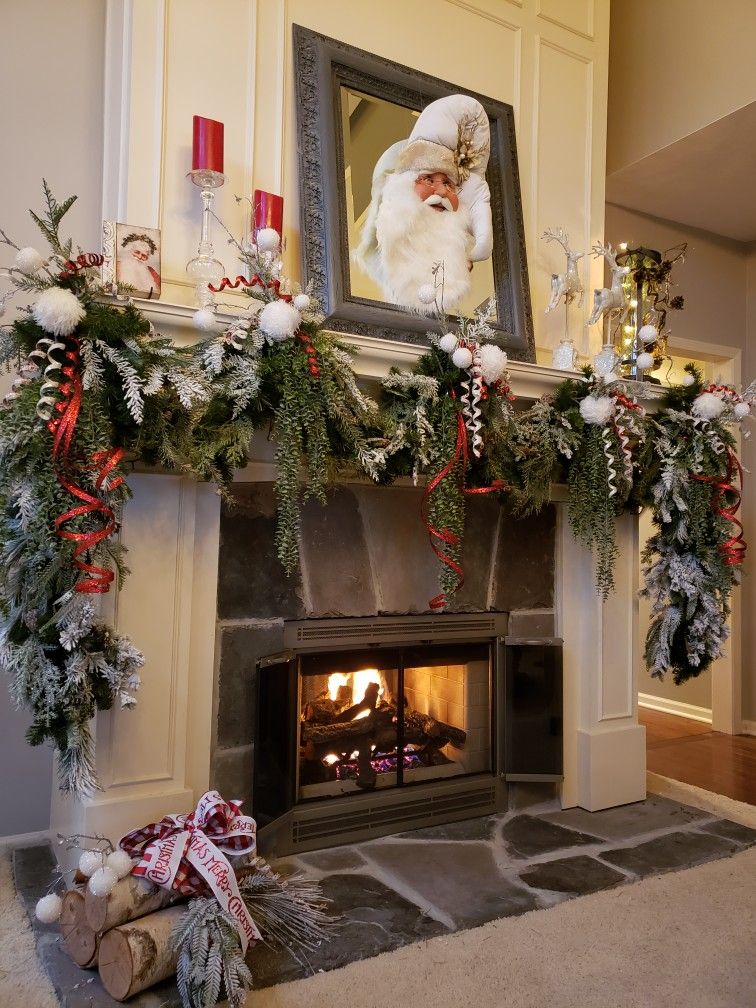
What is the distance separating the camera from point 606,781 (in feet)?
9.23

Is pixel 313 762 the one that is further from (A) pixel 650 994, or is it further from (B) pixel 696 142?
(B) pixel 696 142

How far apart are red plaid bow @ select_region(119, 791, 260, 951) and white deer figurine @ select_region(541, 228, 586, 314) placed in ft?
6.39

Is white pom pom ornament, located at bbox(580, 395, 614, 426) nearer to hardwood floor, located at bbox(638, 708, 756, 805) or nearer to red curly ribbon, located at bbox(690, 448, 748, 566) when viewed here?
red curly ribbon, located at bbox(690, 448, 748, 566)

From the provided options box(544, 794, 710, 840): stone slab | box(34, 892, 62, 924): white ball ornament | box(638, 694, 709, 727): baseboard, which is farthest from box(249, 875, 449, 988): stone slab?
box(638, 694, 709, 727): baseboard

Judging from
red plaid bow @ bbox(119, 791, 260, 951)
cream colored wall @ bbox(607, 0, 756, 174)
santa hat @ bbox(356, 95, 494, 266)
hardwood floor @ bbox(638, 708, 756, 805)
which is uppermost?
cream colored wall @ bbox(607, 0, 756, 174)

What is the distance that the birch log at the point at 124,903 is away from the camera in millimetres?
1638

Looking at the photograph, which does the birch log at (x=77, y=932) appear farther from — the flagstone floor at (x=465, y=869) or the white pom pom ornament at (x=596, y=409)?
the white pom pom ornament at (x=596, y=409)

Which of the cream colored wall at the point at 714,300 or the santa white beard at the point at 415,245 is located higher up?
the cream colored wall at the point at 714,300

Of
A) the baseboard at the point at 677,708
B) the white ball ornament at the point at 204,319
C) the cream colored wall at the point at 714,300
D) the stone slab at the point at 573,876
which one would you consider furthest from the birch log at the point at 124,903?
the baseboard at the point at 677,708

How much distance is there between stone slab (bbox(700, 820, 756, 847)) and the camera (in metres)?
2.50

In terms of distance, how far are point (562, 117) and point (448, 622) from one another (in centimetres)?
197

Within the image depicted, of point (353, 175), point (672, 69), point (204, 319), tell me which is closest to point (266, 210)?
point (353, 175)

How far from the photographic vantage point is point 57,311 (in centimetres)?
167

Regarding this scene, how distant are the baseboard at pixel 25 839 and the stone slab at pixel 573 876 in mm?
1495
